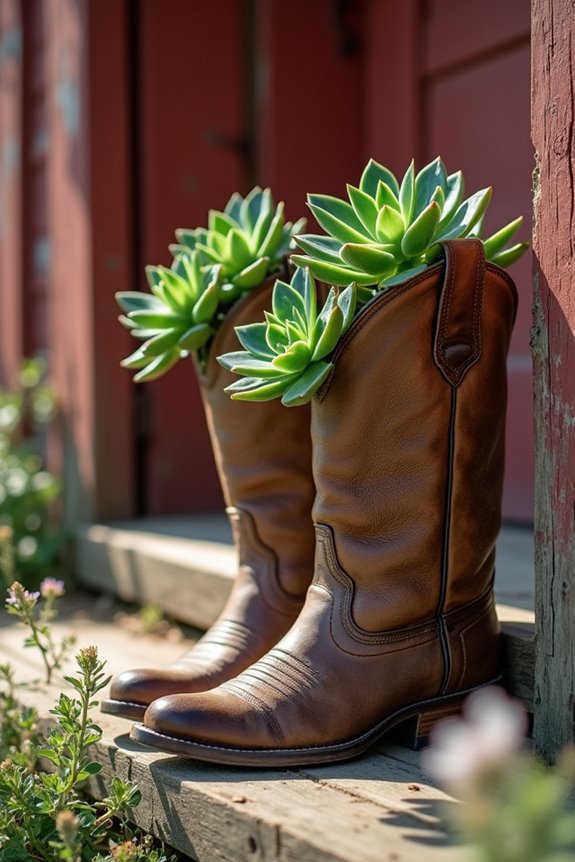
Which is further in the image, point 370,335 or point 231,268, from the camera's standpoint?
point 231,268

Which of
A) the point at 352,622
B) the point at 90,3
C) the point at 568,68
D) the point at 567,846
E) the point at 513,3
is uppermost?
the point at 90,3

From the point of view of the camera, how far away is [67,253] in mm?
3094

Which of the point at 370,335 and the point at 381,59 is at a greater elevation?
the point at 381,59

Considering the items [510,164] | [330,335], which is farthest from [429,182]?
[510,164]

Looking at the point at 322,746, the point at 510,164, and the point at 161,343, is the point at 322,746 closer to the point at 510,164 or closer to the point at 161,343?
the point at 161,343

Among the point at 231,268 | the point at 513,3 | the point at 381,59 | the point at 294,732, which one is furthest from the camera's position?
the point at 381,59

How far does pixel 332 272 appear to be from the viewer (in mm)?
1265

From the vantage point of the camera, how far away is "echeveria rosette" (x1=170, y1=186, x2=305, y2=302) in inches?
60.9

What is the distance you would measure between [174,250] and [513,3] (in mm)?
1182

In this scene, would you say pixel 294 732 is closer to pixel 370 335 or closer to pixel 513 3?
pixel 370 335

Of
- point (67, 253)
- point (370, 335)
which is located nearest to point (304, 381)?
point (370, 335)

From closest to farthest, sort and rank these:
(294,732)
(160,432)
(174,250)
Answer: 1. (294,732)
2. (174,250)
3. (160,432)

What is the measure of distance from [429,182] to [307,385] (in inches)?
12.7

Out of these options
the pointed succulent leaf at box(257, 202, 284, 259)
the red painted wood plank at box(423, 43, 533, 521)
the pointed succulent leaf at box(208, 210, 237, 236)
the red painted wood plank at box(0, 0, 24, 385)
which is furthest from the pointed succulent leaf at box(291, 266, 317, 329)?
the red painted wood plank at box(0, 0, 24, 385)
